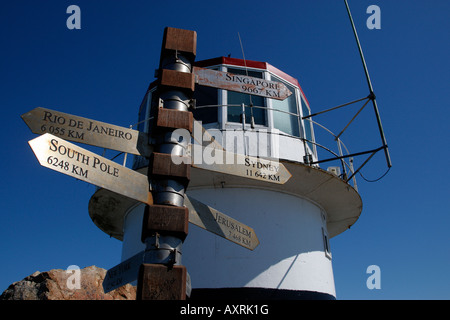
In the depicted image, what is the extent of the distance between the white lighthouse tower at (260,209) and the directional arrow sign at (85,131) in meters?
4.25

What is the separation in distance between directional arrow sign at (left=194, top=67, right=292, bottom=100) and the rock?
21.3 feet

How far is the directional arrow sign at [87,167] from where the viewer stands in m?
2.78

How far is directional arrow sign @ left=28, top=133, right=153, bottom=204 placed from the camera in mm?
2777

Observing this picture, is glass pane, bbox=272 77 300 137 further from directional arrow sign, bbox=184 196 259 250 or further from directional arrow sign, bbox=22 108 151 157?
directional arrow sign, bbox=22 108 151 157

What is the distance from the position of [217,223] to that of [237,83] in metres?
1.57

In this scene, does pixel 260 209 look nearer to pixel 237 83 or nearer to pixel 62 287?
pixel 237 83

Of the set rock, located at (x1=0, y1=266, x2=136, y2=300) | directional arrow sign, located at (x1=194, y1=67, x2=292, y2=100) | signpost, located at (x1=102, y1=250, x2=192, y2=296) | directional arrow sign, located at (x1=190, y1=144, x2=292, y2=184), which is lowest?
signpost, located at (x1=102, y1=250, x2=192, y2=296)

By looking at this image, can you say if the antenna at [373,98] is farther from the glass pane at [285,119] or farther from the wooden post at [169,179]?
the wooden post at [169,179]

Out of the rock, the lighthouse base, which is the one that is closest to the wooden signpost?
the lighthouse base

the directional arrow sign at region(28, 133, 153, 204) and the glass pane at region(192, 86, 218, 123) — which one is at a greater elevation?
the glass pane at region(192, 86, 218, 123)

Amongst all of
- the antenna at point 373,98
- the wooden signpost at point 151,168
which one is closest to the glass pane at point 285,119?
the antenna at point 373,98
